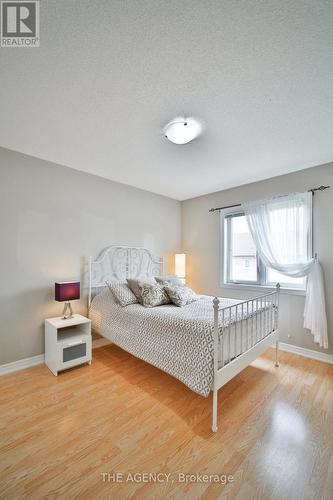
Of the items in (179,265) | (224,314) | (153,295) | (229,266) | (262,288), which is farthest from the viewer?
(179,265)

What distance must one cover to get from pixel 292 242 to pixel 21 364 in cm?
383

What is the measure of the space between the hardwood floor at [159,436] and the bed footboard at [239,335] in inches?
12.0

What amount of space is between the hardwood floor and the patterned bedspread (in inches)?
13.6

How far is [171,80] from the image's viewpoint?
58.7 inches

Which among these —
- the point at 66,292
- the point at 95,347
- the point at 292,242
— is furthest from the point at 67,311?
the point at 292,242

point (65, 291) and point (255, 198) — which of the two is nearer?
point (65, 291)

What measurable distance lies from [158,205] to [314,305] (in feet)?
9.67

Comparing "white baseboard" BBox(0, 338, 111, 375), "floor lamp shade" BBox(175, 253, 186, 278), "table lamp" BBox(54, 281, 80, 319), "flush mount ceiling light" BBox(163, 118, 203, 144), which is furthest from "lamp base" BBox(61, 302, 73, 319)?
"flush mount ceiling light" BBox(163, 118, 203, 144)

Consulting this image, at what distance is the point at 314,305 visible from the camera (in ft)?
8.98

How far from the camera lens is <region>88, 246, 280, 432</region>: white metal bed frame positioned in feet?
5.65

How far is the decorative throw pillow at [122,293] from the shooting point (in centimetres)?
271

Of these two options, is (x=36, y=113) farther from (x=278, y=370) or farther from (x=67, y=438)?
(x=278, y=370)

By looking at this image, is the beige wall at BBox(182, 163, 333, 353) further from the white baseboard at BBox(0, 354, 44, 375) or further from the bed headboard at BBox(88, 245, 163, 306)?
the white baseboard at BBox(0, 354, 44, 375)

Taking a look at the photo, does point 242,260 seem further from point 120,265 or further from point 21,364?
point 21,364
